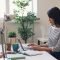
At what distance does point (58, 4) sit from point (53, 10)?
2786 millimetres

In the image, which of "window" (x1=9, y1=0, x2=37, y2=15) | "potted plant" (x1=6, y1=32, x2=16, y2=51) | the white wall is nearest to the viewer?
"potted plant" (x1=6, y1=32, x2=16, y2=51)

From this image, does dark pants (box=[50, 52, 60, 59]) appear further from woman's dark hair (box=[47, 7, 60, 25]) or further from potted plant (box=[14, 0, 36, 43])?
potted plant (box=[14, 0, 36, 43])

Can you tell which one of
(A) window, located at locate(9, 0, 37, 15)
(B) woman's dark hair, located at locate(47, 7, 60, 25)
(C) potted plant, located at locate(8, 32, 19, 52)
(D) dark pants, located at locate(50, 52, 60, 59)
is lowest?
(D) dark pants, located at locate(50, 52, 60, 59)

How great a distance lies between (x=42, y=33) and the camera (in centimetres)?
593

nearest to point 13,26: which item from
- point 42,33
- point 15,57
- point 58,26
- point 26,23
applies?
point 26,23

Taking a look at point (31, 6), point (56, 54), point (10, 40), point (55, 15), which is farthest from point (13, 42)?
point (31, 6)

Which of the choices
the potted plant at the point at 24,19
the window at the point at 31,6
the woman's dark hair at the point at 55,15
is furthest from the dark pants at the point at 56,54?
the window at the point at 31,6

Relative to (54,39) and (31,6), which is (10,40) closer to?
(54,39)

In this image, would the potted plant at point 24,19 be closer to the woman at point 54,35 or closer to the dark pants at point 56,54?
the woman at point 54,35

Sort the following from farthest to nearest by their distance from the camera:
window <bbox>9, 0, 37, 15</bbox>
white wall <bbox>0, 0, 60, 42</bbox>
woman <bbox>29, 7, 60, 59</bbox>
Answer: window <bbox>9, 0, 37, 15</bbox> < white wall <bbox>0, 0, 60, 42</bbox> < woman <bbox>29, 7, 60, 59</bbox>

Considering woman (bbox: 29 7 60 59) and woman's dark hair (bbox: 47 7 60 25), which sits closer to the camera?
woman (bbox: 29 7 60 59)

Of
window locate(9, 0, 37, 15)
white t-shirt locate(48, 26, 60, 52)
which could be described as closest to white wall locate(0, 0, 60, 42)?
window locate(9, 0, 37, 15)

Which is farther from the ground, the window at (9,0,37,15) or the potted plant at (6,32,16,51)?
the window at (9,0,37,15)

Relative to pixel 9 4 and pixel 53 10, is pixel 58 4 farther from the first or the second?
pixel 53 10
